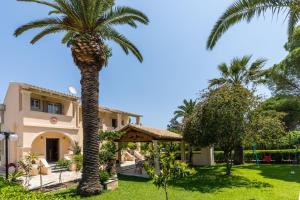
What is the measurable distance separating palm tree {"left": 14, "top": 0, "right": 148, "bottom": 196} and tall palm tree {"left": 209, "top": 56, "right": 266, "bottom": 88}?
14907 millimetres

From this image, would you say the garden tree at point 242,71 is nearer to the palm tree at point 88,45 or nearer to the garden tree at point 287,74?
the garden tree at point 287,74

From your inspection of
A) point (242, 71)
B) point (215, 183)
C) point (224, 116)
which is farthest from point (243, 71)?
point (215, 183)

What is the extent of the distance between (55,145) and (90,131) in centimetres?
1542

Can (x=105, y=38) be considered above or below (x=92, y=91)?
above

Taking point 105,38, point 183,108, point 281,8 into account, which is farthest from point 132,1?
point 183,108

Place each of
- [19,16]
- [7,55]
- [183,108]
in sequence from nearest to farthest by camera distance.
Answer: [19,16] < [7,55] < [183,108]

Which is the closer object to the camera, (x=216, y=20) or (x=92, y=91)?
(x=216, y=20)

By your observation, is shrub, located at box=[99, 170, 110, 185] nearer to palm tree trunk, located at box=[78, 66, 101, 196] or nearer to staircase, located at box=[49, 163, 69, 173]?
palm tree trunk, located at box=[78, 66, 101, 196]

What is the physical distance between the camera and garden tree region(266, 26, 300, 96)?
85.5 ft

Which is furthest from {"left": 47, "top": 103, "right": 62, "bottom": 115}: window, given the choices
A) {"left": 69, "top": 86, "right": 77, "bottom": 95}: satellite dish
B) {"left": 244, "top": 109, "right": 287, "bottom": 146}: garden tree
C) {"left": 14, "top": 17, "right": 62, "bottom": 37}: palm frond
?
{"left": 244, "top": 109, "right": 287, "bottom": 146}: garden tree

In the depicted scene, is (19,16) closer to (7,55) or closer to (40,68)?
(7,55)

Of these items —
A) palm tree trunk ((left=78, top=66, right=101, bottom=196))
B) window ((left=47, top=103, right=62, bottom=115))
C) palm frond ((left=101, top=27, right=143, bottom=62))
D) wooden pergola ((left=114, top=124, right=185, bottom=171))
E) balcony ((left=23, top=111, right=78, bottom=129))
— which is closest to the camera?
palm tree trunk ((left=78, top=66, right=101, bottom=196))

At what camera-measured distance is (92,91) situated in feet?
47.5

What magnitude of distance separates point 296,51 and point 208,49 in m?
16.7
